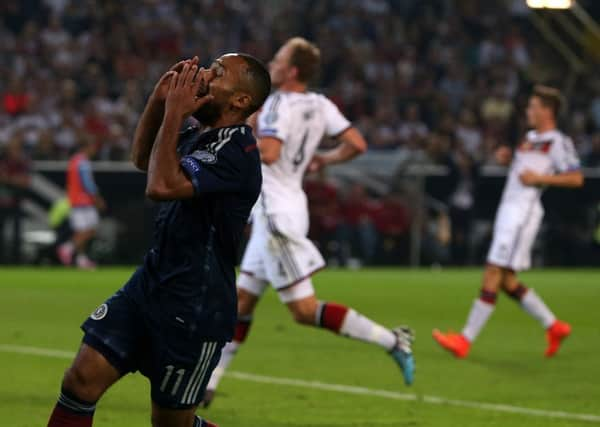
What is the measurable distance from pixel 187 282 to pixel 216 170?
46 cm

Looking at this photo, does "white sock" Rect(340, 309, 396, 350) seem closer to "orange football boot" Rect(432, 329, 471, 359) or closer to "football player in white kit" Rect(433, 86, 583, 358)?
"orange football boot" Rect(432, 329, 471, 359)

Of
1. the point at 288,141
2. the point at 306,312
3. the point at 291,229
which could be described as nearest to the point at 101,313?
the point at 306,312

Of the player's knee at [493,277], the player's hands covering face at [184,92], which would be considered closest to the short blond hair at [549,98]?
the player's knee at [493,277]

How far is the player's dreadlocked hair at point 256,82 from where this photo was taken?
218 inches

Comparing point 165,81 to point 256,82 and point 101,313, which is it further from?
point 101,313

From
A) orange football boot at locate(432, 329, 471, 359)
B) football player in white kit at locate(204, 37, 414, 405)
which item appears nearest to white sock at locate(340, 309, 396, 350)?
football player in white kit at locate(204, 37, 414, 405)

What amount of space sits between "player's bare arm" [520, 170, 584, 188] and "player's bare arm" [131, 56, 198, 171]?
6.87m

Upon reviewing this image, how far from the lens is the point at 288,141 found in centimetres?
922

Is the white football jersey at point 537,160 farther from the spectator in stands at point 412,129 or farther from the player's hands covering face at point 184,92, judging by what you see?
the spectator in stands at point 412,129

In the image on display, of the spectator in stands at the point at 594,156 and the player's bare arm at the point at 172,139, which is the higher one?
the player's bare arm at the point at 172,139

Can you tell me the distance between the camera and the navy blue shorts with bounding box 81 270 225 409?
540 centimetres

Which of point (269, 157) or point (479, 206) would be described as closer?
point (269, 157)

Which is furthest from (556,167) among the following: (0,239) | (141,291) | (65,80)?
(65,80)

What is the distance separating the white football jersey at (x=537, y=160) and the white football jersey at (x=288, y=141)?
344 centimetres
